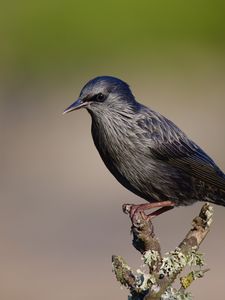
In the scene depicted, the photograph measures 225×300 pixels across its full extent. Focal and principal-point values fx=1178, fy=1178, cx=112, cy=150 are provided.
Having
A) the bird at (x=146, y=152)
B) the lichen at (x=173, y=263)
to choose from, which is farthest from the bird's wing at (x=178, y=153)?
the lichen at (x=173, y=263)

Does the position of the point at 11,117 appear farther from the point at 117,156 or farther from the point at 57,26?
the point at 117,156

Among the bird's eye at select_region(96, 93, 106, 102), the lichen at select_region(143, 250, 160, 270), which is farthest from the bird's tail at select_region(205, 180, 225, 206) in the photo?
the lichen at select_region(143, 250, 160, 270)

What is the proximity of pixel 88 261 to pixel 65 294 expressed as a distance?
57.2 inches

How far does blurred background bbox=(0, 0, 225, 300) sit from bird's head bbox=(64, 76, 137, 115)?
6.50 meters

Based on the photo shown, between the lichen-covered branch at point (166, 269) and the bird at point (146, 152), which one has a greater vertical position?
the bird at point (146, 152)

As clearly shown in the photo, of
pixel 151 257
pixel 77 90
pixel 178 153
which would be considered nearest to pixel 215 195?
pixel 178 153

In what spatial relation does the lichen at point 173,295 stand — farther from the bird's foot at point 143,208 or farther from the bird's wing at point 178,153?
the bird's wing at point 178,153

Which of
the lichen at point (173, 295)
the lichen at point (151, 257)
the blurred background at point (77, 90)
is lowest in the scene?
the lichen at point (173, 295)

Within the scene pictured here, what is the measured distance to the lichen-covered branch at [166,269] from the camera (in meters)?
5.30

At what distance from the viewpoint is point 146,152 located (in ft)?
23.5

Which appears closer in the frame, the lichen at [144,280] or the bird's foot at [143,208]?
the lichen at [144,280]

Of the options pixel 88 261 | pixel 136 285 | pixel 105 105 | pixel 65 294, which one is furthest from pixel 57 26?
pixel 136 285

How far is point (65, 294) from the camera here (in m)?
11.3

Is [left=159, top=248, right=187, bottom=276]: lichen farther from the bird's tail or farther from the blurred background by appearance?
the blurred background
